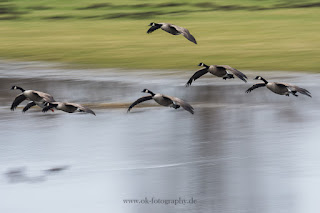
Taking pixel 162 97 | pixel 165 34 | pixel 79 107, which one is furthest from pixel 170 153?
pixel 165 34

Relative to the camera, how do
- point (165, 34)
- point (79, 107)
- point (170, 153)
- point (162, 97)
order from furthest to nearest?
1. point (165, 34)
2. point (162, 97)
3. point (79, 107)
4. point (170, 153)

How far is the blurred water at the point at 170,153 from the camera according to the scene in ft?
35.4

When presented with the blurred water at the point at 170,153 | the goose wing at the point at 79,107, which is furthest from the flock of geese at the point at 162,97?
the blurred water at the point at 170,153

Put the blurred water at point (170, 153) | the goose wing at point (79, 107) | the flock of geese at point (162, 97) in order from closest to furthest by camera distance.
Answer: the blurred water at point (170, 153) → the goose wing at point (79, 107) → the flock of geese at point (162, 97)

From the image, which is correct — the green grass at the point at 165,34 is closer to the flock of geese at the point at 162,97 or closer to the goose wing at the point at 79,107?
the flock of geese at the point at 162,97

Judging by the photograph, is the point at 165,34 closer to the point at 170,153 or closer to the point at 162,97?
the point at 162,97

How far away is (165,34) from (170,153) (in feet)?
87.1

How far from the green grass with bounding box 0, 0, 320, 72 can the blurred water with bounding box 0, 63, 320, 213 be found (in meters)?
7.65

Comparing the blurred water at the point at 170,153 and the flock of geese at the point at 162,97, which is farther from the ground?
the flock of geese at the point at 162,97

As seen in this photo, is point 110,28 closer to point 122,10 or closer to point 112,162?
point 122,10

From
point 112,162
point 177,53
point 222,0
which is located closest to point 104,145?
point 112,162

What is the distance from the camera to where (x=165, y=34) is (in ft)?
131

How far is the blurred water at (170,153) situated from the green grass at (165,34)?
7.65 m

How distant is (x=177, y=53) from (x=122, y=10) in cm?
2523
